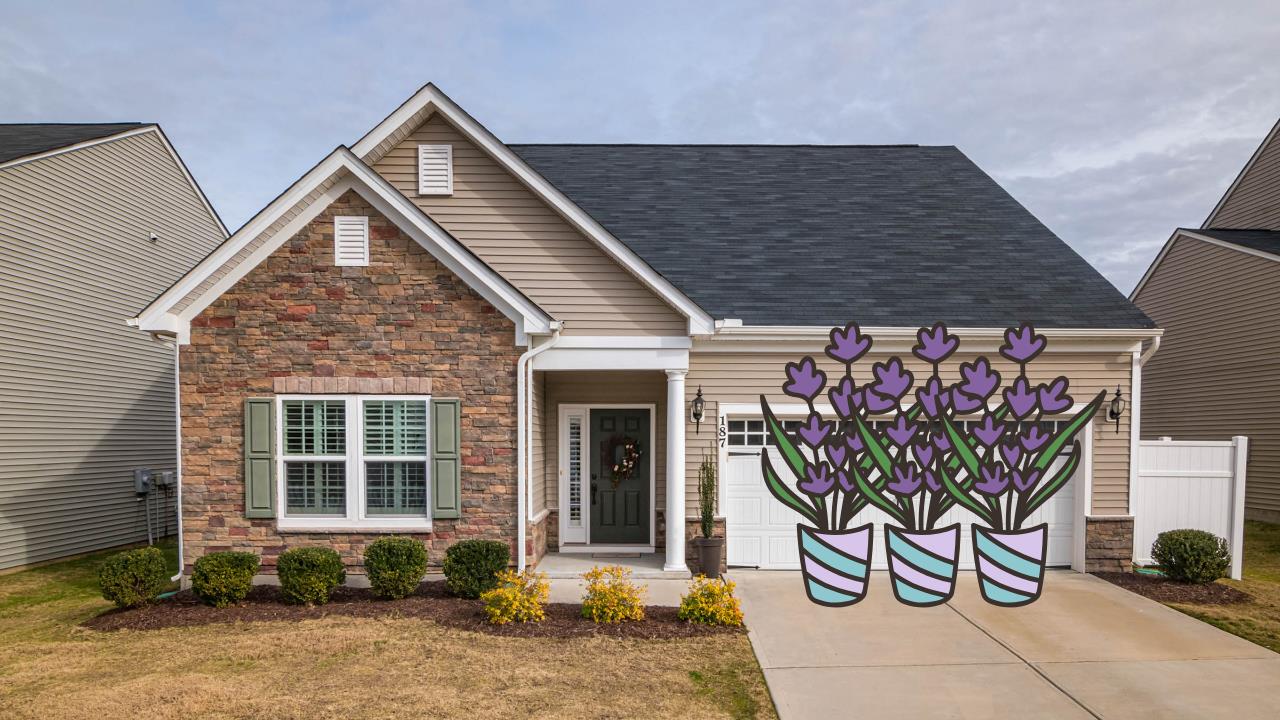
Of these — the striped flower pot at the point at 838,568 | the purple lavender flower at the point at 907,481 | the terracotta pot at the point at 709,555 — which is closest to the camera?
the purple lavender flower at the point at 907,481

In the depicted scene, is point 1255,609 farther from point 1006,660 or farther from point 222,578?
point 222,578

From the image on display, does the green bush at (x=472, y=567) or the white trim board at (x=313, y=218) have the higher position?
the white trim board at (x=313, y=218)

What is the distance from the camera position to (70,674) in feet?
21.5

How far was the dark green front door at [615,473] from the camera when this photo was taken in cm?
1129

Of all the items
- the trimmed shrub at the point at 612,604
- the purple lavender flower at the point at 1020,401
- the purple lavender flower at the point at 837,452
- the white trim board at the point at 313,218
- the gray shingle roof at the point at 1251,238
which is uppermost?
the gray shingle roof at the point at 1251,238

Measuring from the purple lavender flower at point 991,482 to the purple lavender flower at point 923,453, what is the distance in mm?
546

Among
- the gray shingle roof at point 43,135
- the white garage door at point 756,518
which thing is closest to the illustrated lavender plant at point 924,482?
the white garage door at point 756,518

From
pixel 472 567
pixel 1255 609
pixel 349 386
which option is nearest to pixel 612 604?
pixel 472 567

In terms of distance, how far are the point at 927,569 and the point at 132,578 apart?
330 inches

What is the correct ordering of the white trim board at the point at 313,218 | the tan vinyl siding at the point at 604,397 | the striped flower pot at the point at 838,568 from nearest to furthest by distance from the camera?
the striped flower pot at the point at 838,568 < the white trim board at the point at 313,218 < the tan vinyl siding at the point at 604,397

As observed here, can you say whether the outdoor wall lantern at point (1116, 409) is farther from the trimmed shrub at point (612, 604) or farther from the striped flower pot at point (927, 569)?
the trimmed shrub at point (612, 604)

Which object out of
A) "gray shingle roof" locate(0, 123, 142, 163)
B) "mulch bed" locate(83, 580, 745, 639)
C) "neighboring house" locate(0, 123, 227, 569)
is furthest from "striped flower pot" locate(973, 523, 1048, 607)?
"gray shingle roof" locate(0, 123, 142, 163)

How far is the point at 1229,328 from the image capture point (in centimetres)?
1611

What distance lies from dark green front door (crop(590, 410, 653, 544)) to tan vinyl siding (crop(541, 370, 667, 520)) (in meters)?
0.20
